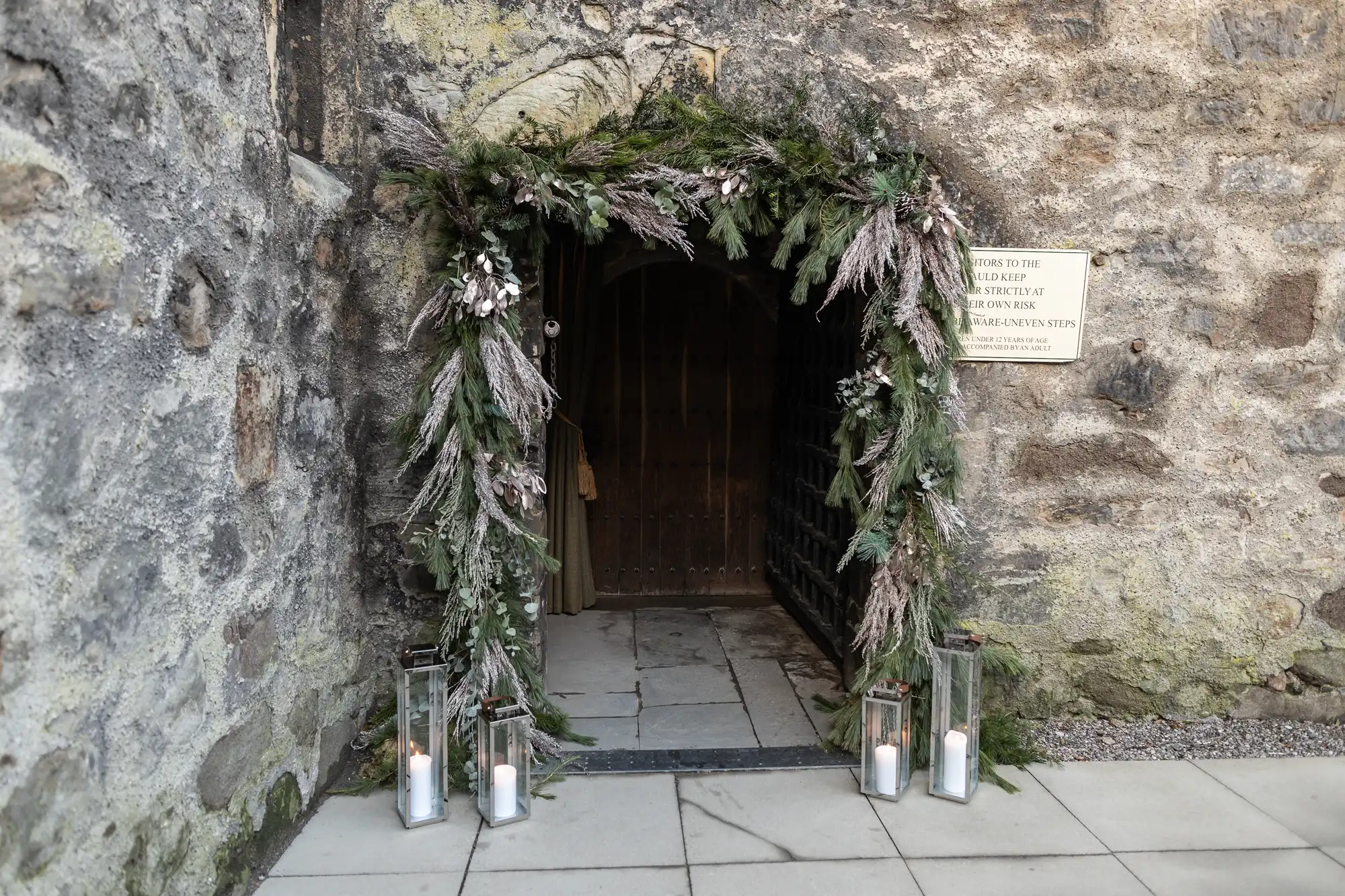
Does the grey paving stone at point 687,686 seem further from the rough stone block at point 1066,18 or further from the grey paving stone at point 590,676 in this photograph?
the rough stone block at point 1066,18

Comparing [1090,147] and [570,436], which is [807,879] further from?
[570,436]

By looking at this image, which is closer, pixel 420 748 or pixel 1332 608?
pixel 420 748

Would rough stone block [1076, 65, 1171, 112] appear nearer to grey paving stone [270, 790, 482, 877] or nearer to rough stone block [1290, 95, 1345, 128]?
rough stone block [1290, 95, 1345, 128]

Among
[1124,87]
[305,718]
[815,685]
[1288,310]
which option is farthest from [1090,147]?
[305,718]

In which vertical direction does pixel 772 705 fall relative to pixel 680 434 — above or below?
below

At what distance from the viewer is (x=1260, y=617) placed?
298 centimetres

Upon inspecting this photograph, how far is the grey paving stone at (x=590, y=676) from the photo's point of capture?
11.1ft

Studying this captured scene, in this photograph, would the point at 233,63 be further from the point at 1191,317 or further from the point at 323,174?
the point at 1191,317

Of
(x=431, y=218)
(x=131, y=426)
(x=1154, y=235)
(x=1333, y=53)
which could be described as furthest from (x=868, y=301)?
(x=131, y=426)

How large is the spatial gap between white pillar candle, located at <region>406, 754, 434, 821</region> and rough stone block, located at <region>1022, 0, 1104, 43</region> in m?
2.85

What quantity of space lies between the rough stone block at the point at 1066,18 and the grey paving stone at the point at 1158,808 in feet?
7.57

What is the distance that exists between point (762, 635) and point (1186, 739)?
1.77 m

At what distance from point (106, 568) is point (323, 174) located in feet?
4.80

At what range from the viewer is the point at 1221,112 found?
2812 millimetres
